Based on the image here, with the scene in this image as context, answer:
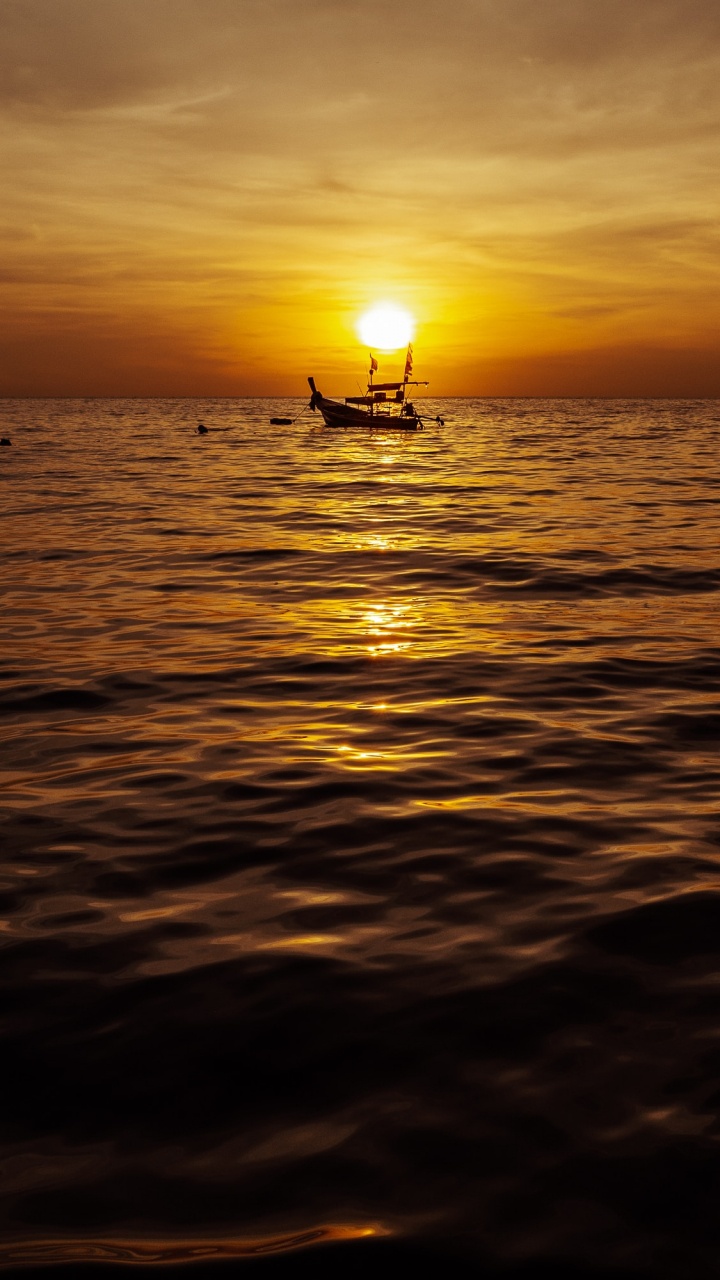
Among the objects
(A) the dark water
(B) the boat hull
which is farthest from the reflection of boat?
(A) the dark water

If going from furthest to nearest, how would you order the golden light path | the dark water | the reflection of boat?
the reflection of boat → the dark water → the golden light path

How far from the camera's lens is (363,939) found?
4770 mm

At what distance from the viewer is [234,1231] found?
9.91 feet

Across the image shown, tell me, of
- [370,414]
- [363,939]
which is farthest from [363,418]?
[363,939]

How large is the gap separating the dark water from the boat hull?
72703mm

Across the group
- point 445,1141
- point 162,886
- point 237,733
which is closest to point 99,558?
point 237,733

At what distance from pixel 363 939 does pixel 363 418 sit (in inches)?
3208

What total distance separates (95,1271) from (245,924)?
2116 millimetres

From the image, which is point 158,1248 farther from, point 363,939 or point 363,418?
point 363,418

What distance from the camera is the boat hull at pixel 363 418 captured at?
273 feet

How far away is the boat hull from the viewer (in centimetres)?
8312

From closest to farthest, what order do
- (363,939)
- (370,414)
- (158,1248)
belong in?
(158,1248) → (363,939) → (370,414)

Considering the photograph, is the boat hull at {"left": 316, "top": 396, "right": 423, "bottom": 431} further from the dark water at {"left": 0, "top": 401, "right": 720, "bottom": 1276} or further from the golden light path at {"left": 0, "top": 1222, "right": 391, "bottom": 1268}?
the golden light path at {"left": 0, "top": 1222, "right": 391, "bottom": 1268}

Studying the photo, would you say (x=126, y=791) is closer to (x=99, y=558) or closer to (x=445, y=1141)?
(x=445, y=1141)
